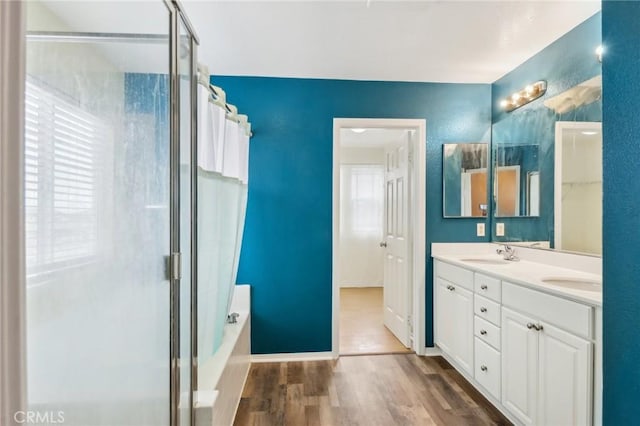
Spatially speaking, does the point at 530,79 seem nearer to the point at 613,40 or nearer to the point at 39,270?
the point at 613,40

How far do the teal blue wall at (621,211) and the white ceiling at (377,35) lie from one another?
3.94ft

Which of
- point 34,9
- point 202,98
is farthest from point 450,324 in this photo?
point 34,9

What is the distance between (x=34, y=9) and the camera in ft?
1.97

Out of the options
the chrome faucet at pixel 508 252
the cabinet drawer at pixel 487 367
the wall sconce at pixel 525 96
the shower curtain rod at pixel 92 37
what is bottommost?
the cabinet drawer at pixel 487 367

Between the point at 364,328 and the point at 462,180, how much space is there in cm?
188

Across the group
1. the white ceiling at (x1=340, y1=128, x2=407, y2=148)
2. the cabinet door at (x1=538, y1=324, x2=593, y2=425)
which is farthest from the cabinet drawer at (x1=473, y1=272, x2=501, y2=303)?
the white ceiling at (x1=340, y1=128, x2=407, y2=148)

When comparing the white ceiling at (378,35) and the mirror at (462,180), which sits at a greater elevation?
the white ceiling at (378,35)

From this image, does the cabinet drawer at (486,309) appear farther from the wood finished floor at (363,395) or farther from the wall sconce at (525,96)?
the wall sconce at (525,96)

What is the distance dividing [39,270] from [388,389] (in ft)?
7.77

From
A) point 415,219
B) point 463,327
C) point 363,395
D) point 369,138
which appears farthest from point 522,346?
point 369,138

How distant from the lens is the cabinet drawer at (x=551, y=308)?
4.92 ft

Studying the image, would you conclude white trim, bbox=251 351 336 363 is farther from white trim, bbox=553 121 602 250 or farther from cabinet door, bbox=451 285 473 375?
white trim, bbox=553 121 602 250

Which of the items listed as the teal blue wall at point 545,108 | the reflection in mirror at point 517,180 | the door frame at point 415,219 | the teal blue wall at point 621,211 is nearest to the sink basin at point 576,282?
the teal blue wall at point 545,108

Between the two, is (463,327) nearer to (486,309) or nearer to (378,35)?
(486,309)
